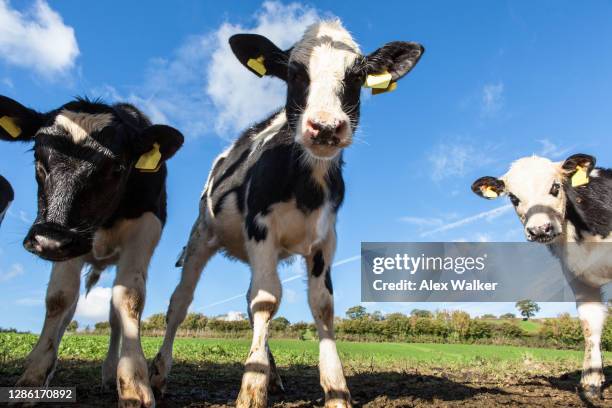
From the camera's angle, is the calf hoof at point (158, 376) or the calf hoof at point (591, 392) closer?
the calf hoof at point (158, 376)

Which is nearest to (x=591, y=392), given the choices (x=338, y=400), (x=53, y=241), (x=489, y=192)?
(x=489, y=192)

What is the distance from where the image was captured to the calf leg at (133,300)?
4.27 metres

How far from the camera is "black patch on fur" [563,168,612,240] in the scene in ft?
26.9

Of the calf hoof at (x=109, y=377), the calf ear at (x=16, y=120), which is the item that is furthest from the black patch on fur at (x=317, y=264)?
the calf ear at (x=16, y=120)

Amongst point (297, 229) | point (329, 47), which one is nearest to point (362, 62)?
point (329, 47)

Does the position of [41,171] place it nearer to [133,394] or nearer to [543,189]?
[133,394]

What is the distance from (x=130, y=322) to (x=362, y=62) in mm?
3328

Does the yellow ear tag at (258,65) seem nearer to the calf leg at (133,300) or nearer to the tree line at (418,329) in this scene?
the calf leg at (133,300)

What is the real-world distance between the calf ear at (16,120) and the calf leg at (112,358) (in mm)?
2066

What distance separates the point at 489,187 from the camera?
9336 mm

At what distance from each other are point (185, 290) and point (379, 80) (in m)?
3.42

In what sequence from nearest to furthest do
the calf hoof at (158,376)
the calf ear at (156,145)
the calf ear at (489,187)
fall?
the calf ear at (156,145), the calf hoof at (158,376), the calf ear at (489,187)

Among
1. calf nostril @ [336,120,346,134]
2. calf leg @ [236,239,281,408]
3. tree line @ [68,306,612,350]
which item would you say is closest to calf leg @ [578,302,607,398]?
calf leg @ [236,239,281,408]

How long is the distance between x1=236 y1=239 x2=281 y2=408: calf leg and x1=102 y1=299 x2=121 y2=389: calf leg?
1845mm
